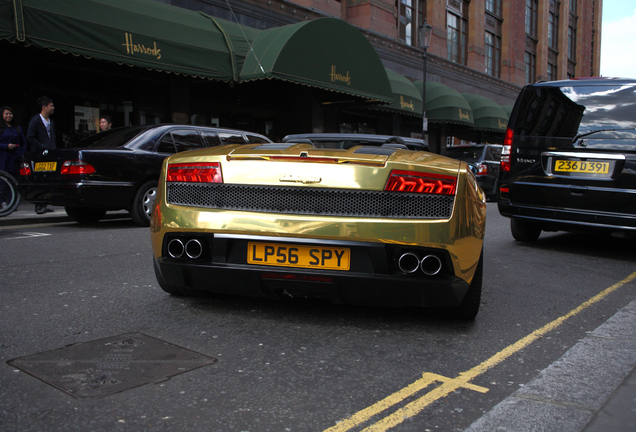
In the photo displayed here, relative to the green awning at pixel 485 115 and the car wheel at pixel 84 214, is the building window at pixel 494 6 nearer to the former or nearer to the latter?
the green awning at pixel 485 115

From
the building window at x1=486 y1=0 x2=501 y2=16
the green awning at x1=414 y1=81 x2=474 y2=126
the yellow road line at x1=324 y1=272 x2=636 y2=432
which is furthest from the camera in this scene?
the building window at x1=486 y1=0 x2=501 y2=16

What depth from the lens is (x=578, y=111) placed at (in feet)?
20.8

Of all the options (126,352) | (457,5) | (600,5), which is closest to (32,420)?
(126,352)

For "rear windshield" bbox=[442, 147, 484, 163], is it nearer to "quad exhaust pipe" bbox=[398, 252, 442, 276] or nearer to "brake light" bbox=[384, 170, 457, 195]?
"brake light" bbox=[384, 170, 457, 195]

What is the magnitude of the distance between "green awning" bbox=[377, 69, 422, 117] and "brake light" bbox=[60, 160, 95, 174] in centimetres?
1294

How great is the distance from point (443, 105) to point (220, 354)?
21.9 meters

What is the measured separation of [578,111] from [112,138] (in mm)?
6369

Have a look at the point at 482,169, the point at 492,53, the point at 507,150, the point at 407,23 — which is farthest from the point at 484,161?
the point at 492,53

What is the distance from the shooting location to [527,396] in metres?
2.48

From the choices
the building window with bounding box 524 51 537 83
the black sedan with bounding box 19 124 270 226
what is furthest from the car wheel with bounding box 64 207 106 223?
the building window with bounding box 524 51 537 83

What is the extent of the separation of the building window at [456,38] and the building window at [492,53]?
11.4ft

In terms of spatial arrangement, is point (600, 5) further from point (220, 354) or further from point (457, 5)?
point (220, 354)

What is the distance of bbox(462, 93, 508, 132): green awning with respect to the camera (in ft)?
89.1

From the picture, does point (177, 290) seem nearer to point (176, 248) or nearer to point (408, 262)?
point (176, 248)
